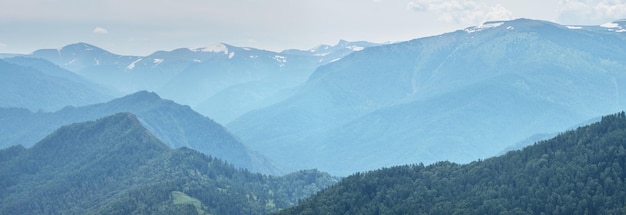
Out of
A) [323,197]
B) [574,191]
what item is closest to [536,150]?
[574,191]

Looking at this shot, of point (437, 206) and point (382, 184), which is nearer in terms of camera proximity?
point (437, 206)

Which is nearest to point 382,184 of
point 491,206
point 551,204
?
point 491,206

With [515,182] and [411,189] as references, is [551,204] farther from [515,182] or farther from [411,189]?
[411,189]

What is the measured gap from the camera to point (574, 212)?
12850 cm

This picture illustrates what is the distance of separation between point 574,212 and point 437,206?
96.5 feet

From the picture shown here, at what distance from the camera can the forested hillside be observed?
13350 centimetres

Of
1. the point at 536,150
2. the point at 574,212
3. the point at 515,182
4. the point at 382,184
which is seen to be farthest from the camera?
the point at 382,184

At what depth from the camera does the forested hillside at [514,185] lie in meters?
134

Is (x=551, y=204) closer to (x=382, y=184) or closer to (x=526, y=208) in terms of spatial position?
(x=526, y=208)

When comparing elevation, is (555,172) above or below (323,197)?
above

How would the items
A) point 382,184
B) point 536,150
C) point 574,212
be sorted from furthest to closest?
point 382,184, point 536,150, point 574,212

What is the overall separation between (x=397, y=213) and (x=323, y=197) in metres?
26.0

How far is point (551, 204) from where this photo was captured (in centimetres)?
13325

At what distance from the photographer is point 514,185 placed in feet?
486
